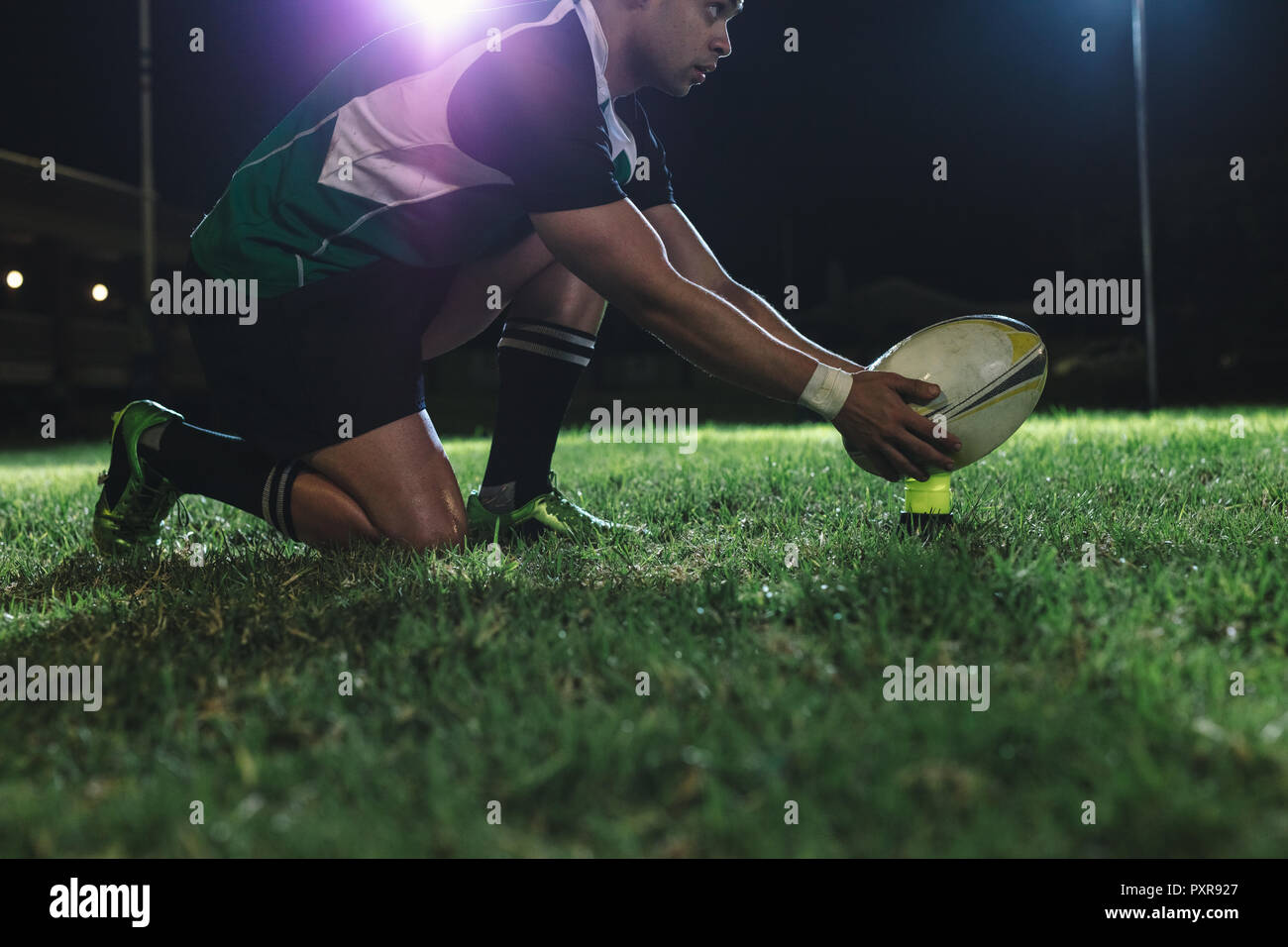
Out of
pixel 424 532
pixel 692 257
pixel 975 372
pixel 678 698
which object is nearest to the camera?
pixel 678 698

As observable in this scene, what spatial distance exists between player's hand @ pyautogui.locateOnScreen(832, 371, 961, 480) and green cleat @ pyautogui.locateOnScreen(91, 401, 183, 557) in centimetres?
200

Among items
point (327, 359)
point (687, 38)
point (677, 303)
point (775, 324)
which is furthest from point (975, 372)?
point (327, 359)

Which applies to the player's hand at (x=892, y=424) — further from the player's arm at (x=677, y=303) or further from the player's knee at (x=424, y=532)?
the player's knee at (x=424, y=532)

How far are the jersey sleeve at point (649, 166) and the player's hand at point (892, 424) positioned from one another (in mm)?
1132

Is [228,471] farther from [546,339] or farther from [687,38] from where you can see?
[687,38]

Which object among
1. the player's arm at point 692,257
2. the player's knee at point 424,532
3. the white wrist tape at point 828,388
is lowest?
the player's knee at point 424,532

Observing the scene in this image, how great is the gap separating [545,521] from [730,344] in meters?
0.91

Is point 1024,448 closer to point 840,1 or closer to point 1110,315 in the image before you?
point 840,1

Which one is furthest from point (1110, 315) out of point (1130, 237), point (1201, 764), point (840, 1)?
point (1201, 764)

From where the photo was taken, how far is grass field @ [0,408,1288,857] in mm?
1095

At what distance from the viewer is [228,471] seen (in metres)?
2.66

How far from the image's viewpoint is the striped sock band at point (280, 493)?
2.60 meters

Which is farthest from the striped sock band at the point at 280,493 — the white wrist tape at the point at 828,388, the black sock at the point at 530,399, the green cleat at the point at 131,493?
the white wrist tape at the point at 828,388

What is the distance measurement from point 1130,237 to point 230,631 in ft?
74.6
